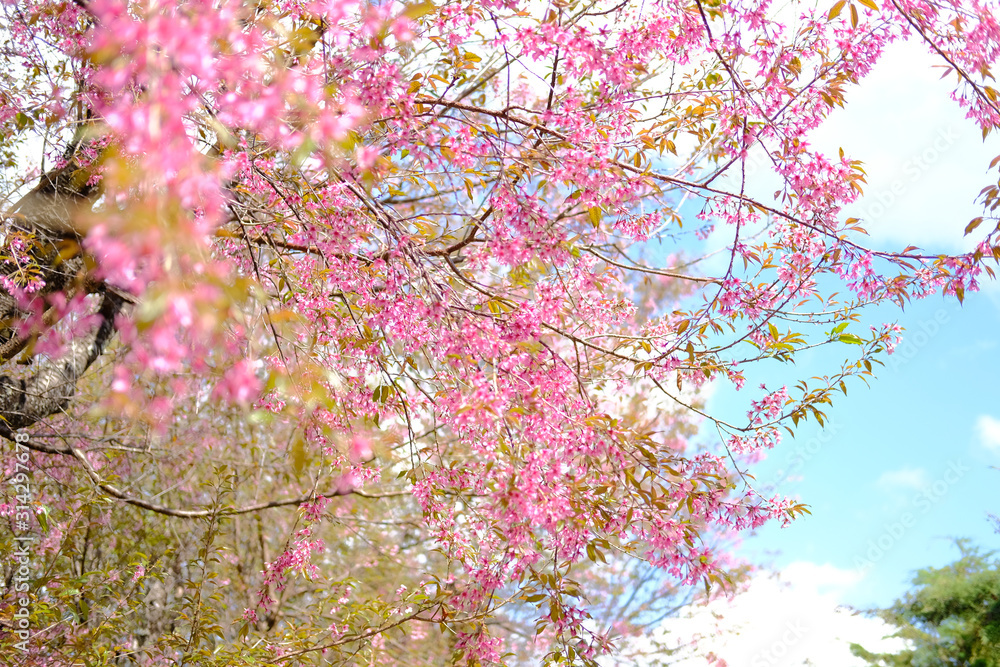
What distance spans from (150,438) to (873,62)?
4594mm

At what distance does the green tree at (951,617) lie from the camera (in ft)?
23.9

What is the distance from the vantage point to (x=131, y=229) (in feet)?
2.55

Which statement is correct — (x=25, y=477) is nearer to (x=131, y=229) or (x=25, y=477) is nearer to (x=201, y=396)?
(x=201, y=396)

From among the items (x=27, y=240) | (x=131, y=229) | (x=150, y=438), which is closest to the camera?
(x=131, y=229)

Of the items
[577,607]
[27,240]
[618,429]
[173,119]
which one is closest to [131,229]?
[173,119]

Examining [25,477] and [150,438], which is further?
[150,438]

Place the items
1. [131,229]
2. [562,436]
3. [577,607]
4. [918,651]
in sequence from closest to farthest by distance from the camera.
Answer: [131,229]
[562,436]
[577,607]
[918,651]

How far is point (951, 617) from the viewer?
24.9ft

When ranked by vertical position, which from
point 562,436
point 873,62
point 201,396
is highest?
point 201,396

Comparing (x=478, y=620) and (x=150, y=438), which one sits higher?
(x=150, y=438)

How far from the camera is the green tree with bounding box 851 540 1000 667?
7.30 metres

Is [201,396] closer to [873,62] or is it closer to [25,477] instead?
[25,477]

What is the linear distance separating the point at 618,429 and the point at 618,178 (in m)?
0.91

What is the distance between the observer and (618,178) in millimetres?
2301
